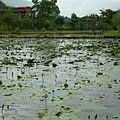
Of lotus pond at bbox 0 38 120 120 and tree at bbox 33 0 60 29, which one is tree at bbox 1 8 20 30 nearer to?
tree at bbox 33 0 60 29

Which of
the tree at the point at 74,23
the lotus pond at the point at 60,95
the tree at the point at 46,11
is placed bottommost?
the lotus pond at the point at 60,95

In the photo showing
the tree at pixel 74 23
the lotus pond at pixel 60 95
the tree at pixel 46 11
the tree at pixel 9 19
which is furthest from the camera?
the tree at pixel 46 11

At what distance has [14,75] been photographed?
8.39 metres

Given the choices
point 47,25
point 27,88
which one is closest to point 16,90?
point 27,88

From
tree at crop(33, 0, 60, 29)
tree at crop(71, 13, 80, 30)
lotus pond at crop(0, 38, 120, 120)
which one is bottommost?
→ lotus pond at crop(0, 38, 120, 120)

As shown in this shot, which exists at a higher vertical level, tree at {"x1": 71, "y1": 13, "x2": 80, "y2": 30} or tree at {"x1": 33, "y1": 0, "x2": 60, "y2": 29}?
tree at {"x1": 33, "y1": 0, "x2": 60, "y2": 29}

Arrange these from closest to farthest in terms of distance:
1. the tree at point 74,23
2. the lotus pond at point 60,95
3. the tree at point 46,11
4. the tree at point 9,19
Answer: the lotus pond at point 60,95 < the tree at point 9,19 < the tree at point 74,23 < the tree at point 46,11

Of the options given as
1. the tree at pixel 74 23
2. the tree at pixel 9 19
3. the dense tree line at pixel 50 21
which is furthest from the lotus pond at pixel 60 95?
the tree at pixel 74 23

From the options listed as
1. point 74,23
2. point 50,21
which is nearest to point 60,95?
point 74,23

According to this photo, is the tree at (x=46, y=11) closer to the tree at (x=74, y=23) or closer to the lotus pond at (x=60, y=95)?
the tree at (x=74, y=23)

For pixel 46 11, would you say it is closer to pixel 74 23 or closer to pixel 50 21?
pixel 50 21

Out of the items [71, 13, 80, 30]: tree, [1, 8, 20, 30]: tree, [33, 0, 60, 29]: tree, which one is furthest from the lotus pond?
[33, 0, 60, 29]: tree

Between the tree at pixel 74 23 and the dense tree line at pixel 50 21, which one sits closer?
the dense tree line at pixel 50 21

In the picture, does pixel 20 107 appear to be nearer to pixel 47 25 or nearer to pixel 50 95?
pixel 50 95
